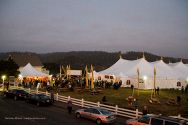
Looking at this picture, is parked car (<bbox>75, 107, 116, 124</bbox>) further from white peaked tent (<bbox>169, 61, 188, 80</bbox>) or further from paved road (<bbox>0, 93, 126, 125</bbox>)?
white peaked tent (<bbox>169, 61, 188, 80</bbox>)

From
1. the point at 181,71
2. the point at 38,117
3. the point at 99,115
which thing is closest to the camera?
the point at 99,115

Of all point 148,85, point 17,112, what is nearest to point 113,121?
point 17,112

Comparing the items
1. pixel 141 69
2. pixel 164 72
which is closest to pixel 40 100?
pixel 141 69

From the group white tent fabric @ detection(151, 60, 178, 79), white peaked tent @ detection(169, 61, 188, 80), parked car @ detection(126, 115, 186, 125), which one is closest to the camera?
parked car @ detection(126, 115, 186, 125)

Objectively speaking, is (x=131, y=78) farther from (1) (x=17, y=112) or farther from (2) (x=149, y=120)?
(2) (x=149, y=120)

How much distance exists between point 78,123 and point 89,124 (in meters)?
0.83

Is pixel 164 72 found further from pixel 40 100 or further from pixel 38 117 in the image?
pixel 38 117

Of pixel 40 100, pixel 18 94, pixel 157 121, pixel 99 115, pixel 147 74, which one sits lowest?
pixel 99 115

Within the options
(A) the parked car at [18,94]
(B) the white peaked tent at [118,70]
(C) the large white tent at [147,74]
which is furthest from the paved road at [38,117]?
(B) the white peaked tent at [118,70]

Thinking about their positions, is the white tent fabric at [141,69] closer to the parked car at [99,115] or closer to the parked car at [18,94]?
the parked car at [18,94]

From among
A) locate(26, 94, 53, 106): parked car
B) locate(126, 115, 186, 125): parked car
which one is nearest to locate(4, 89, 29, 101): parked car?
locate(26, 94, 53, 106): parked car

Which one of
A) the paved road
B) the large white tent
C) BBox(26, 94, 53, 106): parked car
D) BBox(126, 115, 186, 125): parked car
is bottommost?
the paved road

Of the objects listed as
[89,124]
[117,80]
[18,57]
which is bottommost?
[89,124]

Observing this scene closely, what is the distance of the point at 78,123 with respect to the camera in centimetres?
2159
